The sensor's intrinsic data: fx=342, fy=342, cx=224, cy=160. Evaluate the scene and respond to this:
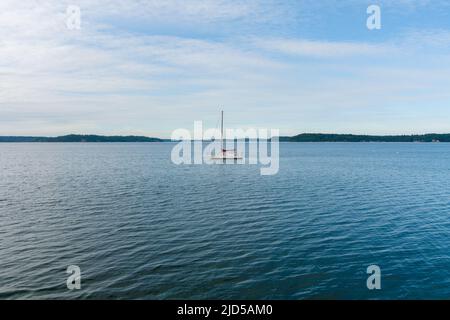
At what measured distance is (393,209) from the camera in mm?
43469

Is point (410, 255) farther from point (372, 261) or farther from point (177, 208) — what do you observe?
point (177, 208)

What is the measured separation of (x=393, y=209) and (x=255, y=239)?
22529mm
